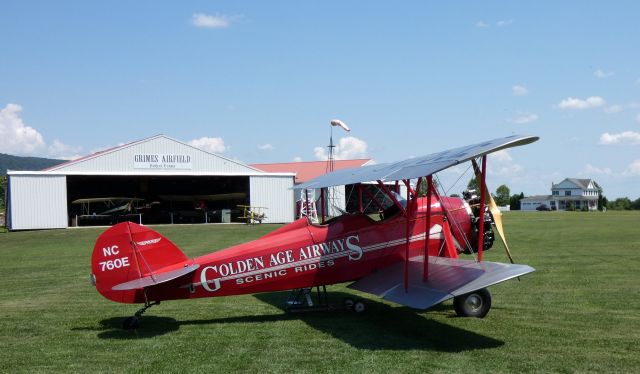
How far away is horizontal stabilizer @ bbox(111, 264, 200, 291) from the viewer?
7441 mm

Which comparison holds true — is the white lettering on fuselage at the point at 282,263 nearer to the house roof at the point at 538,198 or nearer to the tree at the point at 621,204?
the tree at the point at 621,204

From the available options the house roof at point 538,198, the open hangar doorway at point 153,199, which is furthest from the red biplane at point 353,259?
the house roof at point 538,198

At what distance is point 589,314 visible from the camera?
854cm

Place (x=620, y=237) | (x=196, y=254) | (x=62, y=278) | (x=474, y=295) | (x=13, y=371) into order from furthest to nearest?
(x=620, y=237) < (x=196, y=254) < (x=62, y=278) < (x=474, y=295) < (x=13, y=371)

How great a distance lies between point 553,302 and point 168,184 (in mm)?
50654

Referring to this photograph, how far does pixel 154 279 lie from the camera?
765cm

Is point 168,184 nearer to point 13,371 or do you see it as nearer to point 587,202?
point 13,371

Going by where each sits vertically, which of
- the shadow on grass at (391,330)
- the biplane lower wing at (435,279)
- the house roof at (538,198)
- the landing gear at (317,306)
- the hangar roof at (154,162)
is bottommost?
the shadow on grass at (391,330)

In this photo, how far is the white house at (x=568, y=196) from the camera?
13138cm

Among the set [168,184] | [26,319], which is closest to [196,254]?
[26,319]

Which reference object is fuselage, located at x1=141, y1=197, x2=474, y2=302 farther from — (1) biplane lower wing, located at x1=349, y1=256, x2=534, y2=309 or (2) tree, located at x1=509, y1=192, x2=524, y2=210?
(2) tree, located at x1=509, y1=192, x2=524, y2=210

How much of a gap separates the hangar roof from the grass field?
26.6 meters

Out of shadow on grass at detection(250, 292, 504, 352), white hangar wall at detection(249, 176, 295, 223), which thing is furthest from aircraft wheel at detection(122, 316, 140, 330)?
white hangar wall at detection(249, 176, 295, 223)

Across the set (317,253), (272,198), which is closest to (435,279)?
(317,253)
